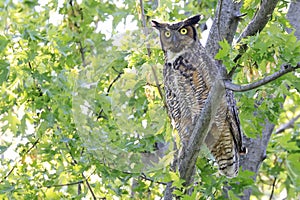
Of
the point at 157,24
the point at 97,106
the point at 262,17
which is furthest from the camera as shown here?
the point at 97,106

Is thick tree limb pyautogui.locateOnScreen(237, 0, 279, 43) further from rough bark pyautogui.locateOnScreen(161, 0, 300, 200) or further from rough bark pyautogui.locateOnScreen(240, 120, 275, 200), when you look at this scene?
rough bark pyautogui.locateOnScreen(240, 120, 275, 200)

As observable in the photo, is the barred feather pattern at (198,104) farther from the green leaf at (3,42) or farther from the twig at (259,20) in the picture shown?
the green leaf at (3,42)

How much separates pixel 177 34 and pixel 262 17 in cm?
61

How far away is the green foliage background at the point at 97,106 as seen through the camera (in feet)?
10.1

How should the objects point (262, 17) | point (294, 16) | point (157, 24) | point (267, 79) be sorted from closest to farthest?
point (267, 79) < point (262, 17) < point (157, 24) < point (294, 16)

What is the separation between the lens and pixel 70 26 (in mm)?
4391

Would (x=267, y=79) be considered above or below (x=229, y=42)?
above

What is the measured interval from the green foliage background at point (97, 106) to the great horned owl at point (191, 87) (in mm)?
81

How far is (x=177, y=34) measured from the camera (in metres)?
3.00

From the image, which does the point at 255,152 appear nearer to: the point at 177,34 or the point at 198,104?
the point at 198,104

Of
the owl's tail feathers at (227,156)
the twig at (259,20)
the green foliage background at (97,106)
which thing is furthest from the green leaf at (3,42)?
the twig at (259,20)

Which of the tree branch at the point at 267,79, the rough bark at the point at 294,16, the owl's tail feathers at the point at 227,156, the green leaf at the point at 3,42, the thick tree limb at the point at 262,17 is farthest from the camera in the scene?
the rough bark at the point at 294,16

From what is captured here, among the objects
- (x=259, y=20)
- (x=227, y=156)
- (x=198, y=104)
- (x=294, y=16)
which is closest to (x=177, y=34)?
(x=198, y=104)

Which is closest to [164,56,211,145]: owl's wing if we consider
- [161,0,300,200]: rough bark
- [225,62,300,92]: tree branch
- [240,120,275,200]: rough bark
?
[161,0,300,200]: rough bark
